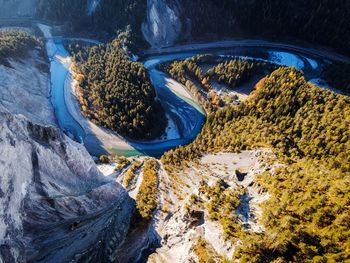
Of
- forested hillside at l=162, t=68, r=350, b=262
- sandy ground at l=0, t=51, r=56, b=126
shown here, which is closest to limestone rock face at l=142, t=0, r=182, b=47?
sandy ground at l=0, t=51, r=56, b=126

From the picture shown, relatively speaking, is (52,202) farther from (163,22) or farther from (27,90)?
(163,22)

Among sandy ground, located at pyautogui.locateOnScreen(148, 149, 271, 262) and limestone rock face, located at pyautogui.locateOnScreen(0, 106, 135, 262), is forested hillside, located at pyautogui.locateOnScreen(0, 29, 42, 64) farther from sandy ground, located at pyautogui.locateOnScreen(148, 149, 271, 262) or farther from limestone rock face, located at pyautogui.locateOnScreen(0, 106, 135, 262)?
sandy ground, located at pyautogui.locateOnScreen(148, 149, 271, 262)

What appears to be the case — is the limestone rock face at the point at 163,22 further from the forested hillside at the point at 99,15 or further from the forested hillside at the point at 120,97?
the forested hillside at the point at 120,97

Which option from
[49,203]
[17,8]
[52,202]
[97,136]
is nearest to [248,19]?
[97,136]

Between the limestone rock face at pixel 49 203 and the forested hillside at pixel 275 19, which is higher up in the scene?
the forested hillside at pixel 275 19

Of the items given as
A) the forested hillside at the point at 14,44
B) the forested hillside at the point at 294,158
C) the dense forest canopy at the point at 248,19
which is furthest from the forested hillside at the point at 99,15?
the forested hillside at the point at 294,158

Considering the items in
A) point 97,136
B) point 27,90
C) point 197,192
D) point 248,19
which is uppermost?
point 248,19
